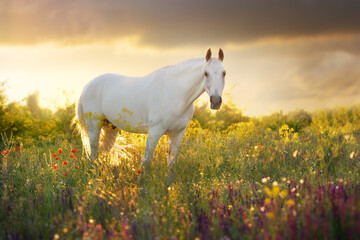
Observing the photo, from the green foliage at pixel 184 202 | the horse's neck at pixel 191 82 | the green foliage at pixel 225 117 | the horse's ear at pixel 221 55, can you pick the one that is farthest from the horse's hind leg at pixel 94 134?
the green foliage at pixel 225 117

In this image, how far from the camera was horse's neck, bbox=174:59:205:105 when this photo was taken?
205 inches

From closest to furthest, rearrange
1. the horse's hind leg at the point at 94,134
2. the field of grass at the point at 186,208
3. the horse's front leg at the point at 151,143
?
the field of grass at the point at 186,208 → the horse's front leg at the point at 151,143 → the horse's hind leg at the point at 94,134

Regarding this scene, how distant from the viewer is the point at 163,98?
17.8 feet

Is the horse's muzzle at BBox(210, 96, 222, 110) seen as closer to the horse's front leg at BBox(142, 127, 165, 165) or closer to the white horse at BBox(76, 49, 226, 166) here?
the white horse at BBox(76, 49, 226, 166)

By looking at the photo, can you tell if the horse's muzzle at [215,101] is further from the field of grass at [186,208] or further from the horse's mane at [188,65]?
the field of grass at [186,208]

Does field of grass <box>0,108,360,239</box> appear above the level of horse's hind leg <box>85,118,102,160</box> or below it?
below

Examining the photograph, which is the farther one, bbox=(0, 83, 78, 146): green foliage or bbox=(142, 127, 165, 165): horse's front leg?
bbox=(0, 83, 78, 146): green foliage

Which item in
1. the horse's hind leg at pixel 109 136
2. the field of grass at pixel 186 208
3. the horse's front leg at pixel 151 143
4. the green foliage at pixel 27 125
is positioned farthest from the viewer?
the green foliage at pixel 27 125

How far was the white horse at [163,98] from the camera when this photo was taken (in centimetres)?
496

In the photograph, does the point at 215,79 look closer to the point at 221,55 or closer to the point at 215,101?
the point at 215,101

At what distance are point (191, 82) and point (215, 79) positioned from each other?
57 centimetres

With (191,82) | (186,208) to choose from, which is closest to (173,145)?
(191,82)

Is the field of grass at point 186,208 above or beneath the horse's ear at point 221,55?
beneath

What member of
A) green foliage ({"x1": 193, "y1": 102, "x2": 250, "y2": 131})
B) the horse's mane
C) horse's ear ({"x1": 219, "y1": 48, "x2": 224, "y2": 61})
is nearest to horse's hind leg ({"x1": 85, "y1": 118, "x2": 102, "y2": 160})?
the horse's mane
